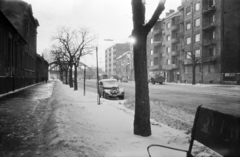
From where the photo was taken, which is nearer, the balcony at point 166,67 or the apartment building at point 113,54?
the balcony at point 166,67

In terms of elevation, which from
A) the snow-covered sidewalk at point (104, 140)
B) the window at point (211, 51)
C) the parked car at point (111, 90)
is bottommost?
the snow-covered sidewalk at point (104, 140)

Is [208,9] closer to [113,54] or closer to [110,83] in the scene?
[110,83]

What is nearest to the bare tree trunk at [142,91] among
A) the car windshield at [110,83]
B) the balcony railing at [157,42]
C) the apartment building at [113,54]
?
the car windshield at [110,83]

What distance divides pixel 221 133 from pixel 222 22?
4006 cm

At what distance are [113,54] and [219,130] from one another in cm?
12568

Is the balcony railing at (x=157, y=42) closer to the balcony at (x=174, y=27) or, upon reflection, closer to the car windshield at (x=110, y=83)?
the balcony at (x=174, y=27)

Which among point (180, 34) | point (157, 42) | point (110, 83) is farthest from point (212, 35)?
point (110, 83)

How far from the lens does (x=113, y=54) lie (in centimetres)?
12738

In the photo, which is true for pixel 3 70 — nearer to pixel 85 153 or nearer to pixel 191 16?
pixel 85 153

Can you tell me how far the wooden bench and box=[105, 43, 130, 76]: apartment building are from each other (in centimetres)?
11616

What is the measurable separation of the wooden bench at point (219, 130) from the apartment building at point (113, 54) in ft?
381

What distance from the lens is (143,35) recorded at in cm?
499

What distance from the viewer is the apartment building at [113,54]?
397 feet

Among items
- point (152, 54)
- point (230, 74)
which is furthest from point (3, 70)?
point (152, 54)
